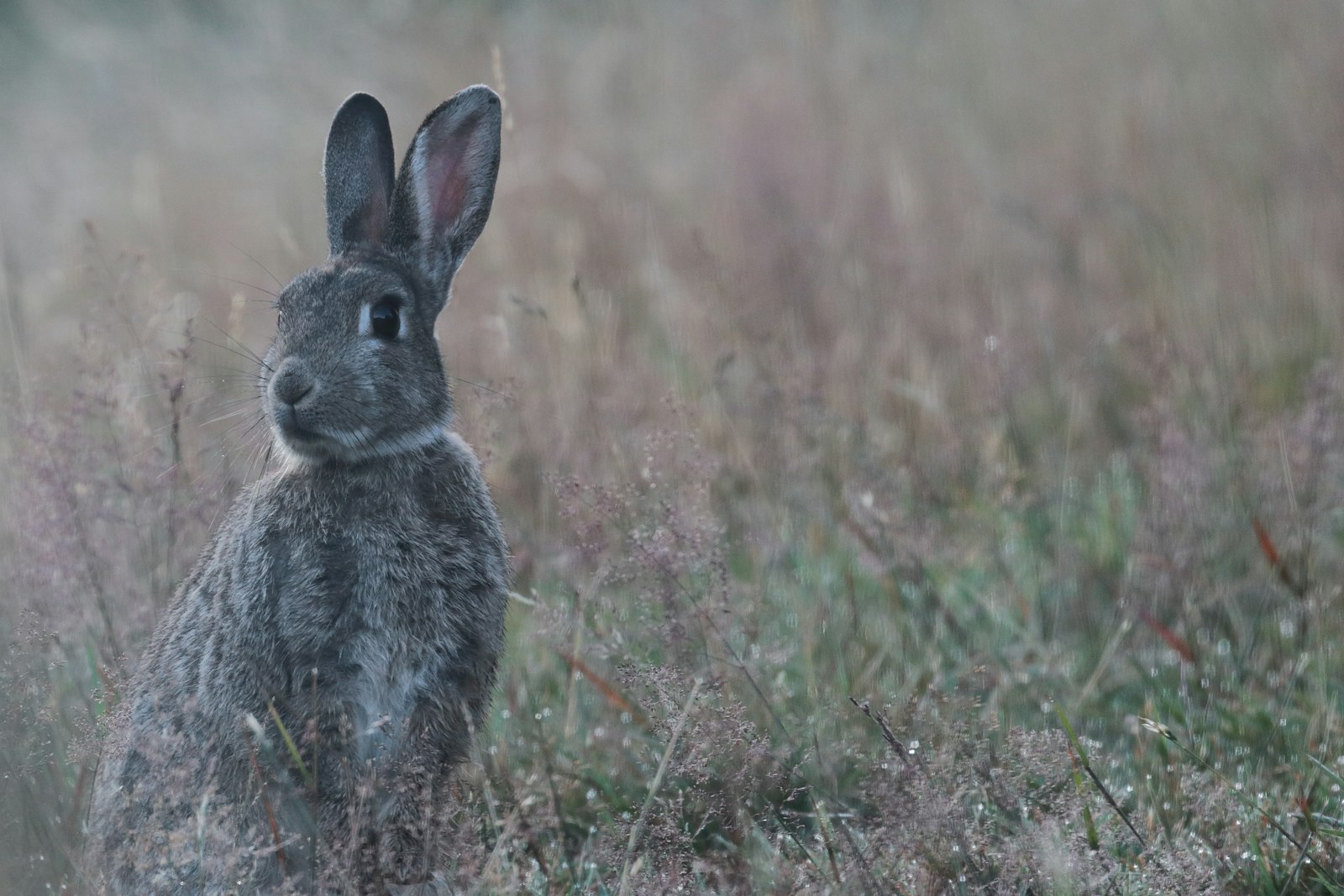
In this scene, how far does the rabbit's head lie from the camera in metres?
3.49

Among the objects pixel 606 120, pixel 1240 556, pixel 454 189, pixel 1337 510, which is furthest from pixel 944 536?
pixel 606 120

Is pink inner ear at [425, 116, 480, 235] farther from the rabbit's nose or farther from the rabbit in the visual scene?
the rabbit's nose

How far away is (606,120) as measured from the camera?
28.7 ft

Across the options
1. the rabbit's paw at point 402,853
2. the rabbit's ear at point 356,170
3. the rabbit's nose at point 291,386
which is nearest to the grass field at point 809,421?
the rabbit's paw at point 402,853

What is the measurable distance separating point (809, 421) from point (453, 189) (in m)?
1.68

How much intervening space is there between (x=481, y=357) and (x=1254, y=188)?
13.1 feet

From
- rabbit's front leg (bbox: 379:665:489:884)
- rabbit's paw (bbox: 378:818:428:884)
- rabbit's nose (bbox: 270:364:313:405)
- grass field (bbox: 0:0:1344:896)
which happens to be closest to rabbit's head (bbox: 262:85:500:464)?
rabbit's nose (bbox: 270:364:313:405)

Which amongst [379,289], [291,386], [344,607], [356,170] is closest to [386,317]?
[379,289]

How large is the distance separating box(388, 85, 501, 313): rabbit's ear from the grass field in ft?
1.52

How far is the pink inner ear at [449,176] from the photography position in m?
3.89

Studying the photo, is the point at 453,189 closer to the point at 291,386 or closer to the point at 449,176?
the point at 449,176

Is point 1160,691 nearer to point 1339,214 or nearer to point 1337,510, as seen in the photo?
point 1337,510

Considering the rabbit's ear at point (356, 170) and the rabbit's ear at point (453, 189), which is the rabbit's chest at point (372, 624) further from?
the rabbit's ear at point (356, 170)

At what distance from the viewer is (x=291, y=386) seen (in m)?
3.43
